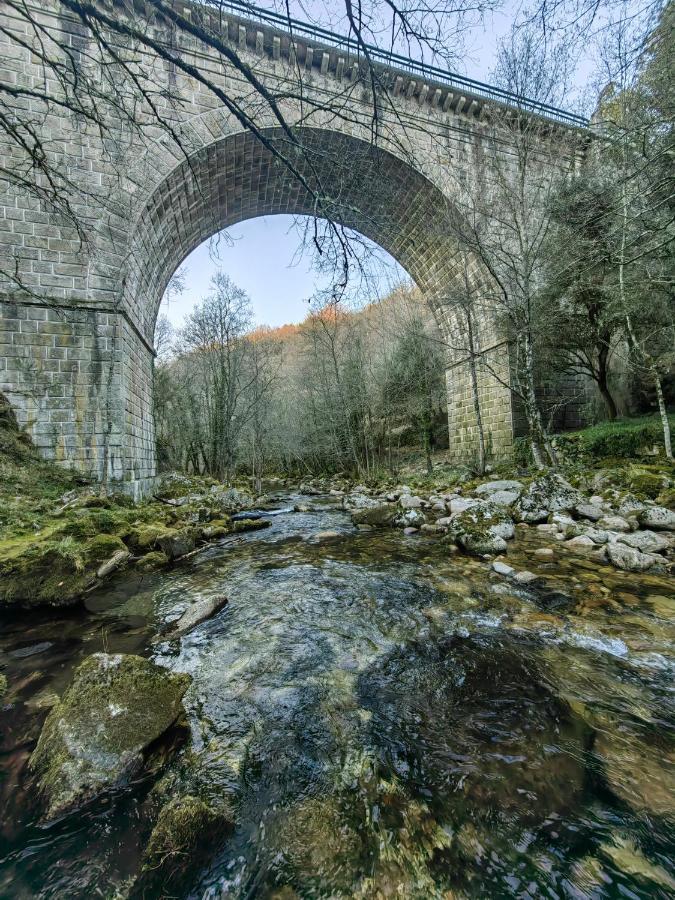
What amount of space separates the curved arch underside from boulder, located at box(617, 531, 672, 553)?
643 centimetres

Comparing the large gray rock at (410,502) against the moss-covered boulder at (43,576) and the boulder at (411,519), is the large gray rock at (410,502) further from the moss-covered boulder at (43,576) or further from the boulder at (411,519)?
the moss-covered boulder at (43,576)

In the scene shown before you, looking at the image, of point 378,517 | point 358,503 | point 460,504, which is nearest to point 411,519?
point 378,517

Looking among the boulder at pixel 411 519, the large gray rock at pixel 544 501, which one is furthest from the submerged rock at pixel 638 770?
the boulder at pixel 411 519

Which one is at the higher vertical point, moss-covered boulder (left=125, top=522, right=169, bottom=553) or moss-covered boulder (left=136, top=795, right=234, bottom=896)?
moss-covered boulder (left=125, top=522, right=169, bottom=553)

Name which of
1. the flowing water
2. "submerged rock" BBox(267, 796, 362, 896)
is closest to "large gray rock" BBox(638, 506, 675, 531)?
the flowing water

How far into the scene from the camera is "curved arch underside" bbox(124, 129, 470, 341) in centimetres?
835

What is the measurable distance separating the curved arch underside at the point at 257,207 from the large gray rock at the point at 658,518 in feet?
20.9

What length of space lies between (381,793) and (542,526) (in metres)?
4.94

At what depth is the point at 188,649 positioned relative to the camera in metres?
2.67

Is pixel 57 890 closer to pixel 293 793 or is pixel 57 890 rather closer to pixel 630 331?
pixel 293 793

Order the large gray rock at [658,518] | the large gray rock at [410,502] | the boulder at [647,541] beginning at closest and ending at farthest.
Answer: the boulder at [647,541]
the large gray rock at [658,518]
the large gray rock at [410,502]

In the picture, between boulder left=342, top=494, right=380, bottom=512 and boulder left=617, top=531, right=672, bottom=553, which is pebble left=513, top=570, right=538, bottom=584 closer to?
boulder left=617, top=531, right=672, bottom=553

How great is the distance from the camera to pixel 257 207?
11.8 meters

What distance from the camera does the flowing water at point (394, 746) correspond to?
3.96 ft
